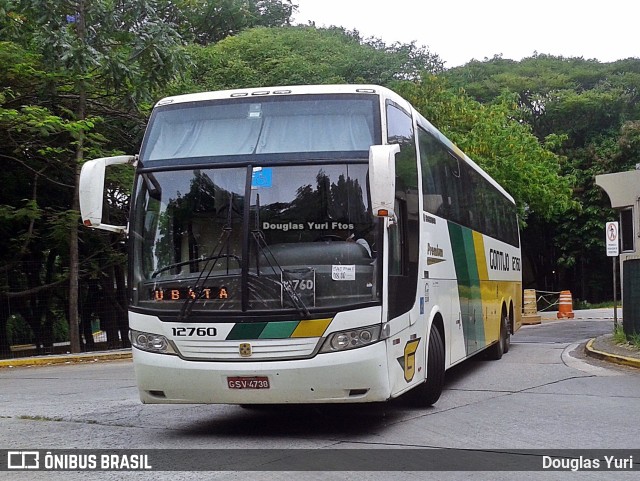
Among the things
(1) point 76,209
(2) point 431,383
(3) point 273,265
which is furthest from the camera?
(1) point 76,209

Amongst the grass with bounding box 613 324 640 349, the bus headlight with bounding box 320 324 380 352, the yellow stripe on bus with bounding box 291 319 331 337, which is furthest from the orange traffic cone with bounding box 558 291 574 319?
the yellow stripe on bus with bounding box 291 319 331 337

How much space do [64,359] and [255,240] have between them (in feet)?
44.6

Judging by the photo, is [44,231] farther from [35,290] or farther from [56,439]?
[56,439]

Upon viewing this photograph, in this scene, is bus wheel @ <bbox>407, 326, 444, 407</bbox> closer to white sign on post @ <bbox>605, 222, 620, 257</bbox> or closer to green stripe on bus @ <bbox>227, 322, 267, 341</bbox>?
green stripe on bus @ <bbox>227, 322, 267, 341</bbox>

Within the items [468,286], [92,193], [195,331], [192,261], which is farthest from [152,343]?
[468,286]

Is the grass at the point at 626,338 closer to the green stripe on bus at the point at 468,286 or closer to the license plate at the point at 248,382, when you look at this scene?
the green stripe on bus at the point at 468,286

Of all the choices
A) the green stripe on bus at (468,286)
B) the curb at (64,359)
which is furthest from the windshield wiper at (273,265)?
the curb at (64,359)

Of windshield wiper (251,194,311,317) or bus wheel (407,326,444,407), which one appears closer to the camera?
windshield wiper (251,194,311,317)

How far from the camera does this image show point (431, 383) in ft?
33.9

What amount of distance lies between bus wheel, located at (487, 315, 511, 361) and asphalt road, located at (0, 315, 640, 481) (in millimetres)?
2494

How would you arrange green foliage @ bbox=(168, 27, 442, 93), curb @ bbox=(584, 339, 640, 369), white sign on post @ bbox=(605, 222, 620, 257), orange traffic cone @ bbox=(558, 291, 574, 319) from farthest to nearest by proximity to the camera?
orange traffic cone @ bbox=(558, 291, 574, 319)
green foliage @ bbox=(168, 27, 442, 93)
white sign on post @ bbox=(605, 222, 620, 257)
curb @ bbox=(584, 339, 640, 369)

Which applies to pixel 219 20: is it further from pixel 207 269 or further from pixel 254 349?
pixel 254 349

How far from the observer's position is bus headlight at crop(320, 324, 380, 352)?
8133 millimetres

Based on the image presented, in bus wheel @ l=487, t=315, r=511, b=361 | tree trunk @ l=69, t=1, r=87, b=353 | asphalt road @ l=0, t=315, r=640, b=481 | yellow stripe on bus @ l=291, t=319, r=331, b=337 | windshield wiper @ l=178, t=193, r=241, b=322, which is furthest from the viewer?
tree trunk @ l=69, t=1, r=87, b=353
